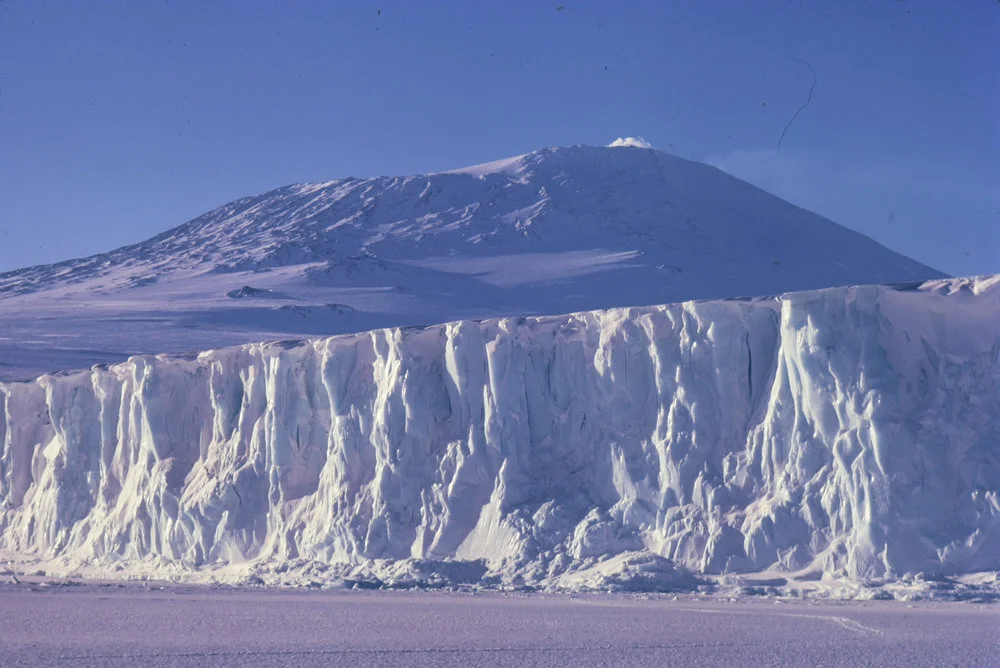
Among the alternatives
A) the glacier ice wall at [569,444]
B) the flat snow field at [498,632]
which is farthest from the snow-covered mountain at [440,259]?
the flat snow field at [498,632]

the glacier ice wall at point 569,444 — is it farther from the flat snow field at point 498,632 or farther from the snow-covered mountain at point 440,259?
the snow-covered mountain at point 440,259

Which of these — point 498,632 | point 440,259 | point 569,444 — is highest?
point 440,259

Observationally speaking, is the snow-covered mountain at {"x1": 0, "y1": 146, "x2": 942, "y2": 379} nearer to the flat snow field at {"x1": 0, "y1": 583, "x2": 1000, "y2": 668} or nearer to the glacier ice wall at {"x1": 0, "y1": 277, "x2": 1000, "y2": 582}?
the glacier ice wall at {"x1": 0, "y1": 277, "x2": 1000, "y2": 582}

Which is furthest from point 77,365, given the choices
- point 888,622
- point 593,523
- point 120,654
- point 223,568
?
point 888,622

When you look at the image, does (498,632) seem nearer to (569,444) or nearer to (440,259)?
(569,444)

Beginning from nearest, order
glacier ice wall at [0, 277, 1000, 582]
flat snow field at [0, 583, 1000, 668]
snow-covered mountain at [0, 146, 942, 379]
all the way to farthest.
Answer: flat snow field at [0, 583, 1000, 668], glacier ice wall at [0, 277, 1000, 582], snow-covered mountain at [0, 146, 942, 379]

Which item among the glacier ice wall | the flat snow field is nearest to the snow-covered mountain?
the glacier ice wall

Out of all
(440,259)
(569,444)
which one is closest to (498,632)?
(569,444)
